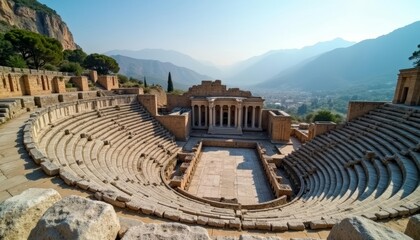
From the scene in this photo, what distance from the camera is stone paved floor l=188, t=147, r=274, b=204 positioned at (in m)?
11.8

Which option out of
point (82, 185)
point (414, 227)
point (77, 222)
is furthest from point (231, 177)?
point (77, 222)

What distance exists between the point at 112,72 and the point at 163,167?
1501 inches

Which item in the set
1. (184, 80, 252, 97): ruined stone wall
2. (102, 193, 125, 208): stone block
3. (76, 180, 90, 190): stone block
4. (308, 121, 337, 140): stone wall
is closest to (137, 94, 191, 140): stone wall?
(184, 80, 252, 97): ruined stone wall

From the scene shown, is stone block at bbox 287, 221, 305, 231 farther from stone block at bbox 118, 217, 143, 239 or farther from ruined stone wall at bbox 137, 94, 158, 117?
ruined stone wall at bbox 137, 94, 158, 117

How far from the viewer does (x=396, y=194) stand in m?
6.24

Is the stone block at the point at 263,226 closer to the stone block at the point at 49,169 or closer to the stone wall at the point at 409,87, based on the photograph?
the stone block at the point at 49,169

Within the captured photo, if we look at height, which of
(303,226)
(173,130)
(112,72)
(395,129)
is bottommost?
(173,130)

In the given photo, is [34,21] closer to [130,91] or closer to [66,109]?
[130,91]

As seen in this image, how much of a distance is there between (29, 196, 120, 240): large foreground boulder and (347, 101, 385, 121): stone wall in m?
17.4

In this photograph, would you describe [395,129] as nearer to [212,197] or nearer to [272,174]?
[272,174]

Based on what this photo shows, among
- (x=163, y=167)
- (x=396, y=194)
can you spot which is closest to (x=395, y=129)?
(x=396, y=194)

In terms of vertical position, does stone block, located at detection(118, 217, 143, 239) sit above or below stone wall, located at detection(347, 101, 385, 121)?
below

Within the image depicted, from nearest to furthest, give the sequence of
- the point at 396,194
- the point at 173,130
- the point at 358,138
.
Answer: the point at 396,194
the point at 358,138
the point at 173,130

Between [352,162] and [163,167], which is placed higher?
[352,162]
